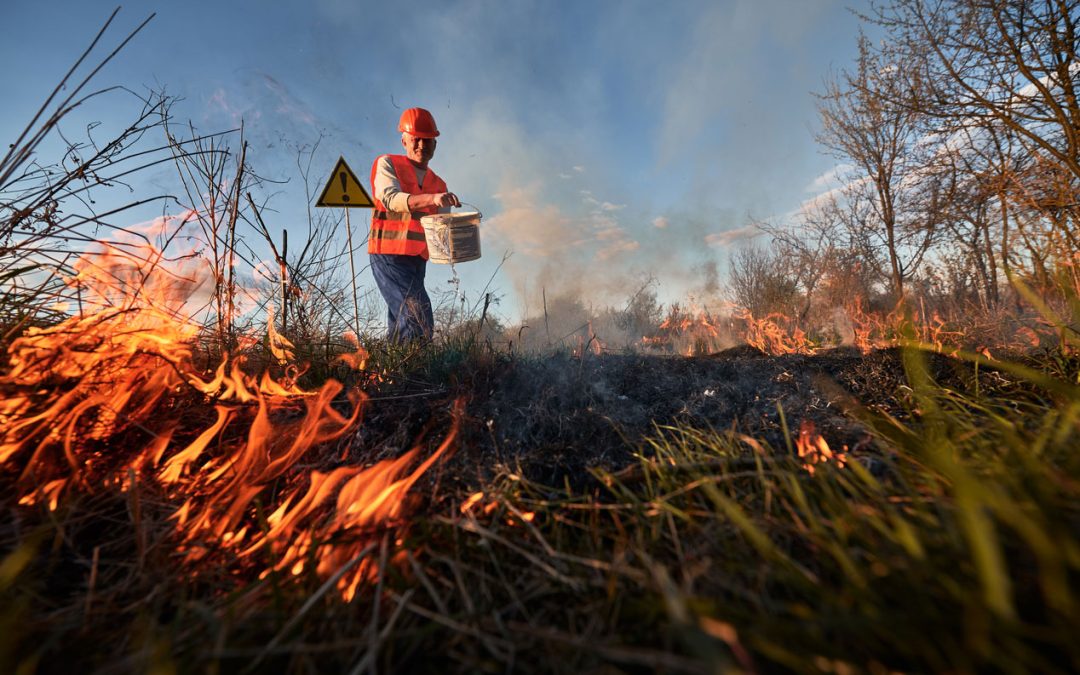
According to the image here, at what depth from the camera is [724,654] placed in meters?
0.63

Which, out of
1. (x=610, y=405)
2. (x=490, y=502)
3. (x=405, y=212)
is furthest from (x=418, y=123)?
(x=490, y=502)

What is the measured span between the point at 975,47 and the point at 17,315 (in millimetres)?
8382

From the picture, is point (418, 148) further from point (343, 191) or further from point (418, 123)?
point (343, 191)

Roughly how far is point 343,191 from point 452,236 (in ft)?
5.19

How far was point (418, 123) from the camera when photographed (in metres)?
5.60

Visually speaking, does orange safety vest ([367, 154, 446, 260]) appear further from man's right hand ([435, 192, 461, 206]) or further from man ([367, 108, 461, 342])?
man's right hand ([435, 192, 461, 206])

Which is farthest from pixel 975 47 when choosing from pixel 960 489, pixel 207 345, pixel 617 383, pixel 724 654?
pixel 207 345

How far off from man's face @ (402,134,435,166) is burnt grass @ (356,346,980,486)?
3.96 meters

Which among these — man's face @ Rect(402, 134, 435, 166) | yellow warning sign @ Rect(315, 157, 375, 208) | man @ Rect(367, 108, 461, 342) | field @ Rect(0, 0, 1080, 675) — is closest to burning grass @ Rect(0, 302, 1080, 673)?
field @ Rect(0, 0, 1080, 675)

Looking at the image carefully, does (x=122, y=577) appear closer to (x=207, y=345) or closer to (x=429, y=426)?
(x=429, y=426)

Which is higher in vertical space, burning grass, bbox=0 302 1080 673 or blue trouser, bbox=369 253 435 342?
blue trouser, bbox=369 253 435 342

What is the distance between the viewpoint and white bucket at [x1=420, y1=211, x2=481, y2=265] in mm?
4754

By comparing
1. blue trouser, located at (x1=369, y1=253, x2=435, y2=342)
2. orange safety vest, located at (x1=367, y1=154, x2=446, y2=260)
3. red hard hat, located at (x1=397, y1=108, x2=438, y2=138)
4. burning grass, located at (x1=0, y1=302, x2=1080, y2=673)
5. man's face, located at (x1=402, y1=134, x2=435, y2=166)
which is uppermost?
red hard hat, located at (x1=397, y1=108, x2=438, y2=138)

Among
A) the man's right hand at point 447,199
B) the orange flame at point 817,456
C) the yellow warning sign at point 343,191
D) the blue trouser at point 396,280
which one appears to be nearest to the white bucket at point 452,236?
the man's right hand at point 447,199
